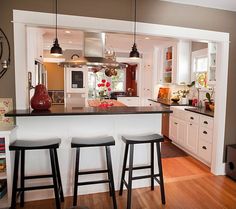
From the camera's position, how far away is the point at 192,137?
13.1 feet

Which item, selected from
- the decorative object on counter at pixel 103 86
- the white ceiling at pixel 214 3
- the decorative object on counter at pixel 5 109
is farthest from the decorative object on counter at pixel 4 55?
the white ceiling at pixel 214 3

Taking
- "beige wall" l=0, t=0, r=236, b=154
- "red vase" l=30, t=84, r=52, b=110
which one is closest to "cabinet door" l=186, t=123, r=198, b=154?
"beige wall" l=0, t=0, r=236, b=154

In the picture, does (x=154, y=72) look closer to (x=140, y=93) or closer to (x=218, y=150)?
(x=140, y=93)

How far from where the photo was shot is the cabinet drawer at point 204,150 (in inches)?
139

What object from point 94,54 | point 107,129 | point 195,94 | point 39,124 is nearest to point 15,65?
point 39,124

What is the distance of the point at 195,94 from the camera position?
5039 millimetres

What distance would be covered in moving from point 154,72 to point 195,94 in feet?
5.02

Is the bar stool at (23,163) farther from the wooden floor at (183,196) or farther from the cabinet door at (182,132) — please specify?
the cabinet door at (182,132)

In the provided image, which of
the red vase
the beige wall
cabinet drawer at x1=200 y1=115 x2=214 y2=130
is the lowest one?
cabinet drawer at x1=200 y1=115 x2=214 y2=130

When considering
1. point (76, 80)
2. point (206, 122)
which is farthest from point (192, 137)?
point (76, 80)

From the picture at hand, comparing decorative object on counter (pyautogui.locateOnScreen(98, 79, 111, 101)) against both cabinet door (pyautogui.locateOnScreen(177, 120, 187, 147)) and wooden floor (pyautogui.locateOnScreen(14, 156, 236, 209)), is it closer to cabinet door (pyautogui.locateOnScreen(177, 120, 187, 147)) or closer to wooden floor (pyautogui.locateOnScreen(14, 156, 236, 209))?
wooden floor (pyautogui.locateOnScreen(14, 156, 236, 209))

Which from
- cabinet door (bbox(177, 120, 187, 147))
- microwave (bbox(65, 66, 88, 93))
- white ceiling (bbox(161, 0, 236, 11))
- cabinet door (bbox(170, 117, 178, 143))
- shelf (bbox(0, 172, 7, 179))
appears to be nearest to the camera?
shelf (bbox(0, 172, 7, 179))

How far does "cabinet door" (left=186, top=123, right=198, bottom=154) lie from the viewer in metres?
3.89

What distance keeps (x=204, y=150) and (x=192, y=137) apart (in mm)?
395
